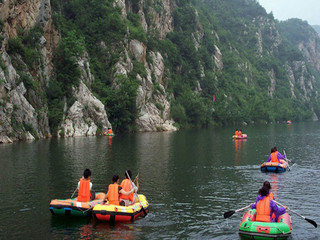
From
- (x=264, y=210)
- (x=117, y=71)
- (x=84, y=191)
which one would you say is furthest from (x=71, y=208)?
(x=117, y=71)

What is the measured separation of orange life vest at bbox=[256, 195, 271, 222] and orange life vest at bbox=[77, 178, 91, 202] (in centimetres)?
780

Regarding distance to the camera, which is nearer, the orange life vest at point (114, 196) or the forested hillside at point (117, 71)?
the orange life vest at point (114, 196)

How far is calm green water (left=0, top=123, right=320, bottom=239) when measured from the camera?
55.0 feet

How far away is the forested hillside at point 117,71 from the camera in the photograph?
59.8 meters

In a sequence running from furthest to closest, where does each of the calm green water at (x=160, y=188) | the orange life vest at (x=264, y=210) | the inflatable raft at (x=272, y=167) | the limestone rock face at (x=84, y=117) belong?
the limestone rock face at (x=84, y=117) → the inflatable raft at (x=272, y=167) → the calm green water at (x=160, y=188) → the orange life vest at (x=264, y=210)

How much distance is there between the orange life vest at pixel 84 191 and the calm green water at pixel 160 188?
103cm

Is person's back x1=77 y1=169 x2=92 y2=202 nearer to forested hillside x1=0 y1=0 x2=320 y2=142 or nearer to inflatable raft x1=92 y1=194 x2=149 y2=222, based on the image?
inflatable raft x1=92 y1=194 x2=149 y2=222

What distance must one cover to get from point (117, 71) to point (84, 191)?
6763 cm

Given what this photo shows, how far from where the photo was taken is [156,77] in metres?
103

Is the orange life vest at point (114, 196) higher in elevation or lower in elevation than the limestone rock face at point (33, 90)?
lower

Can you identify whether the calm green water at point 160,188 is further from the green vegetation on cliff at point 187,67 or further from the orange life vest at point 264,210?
the green vegetation on cliff at point 187,67

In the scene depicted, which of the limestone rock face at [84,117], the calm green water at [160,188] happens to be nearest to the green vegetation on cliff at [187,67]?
the limestone rock face at [84,117]

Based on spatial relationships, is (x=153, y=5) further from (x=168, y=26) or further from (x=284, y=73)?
(x=284, y=73)

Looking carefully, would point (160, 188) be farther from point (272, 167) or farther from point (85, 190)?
point (272, 167)
